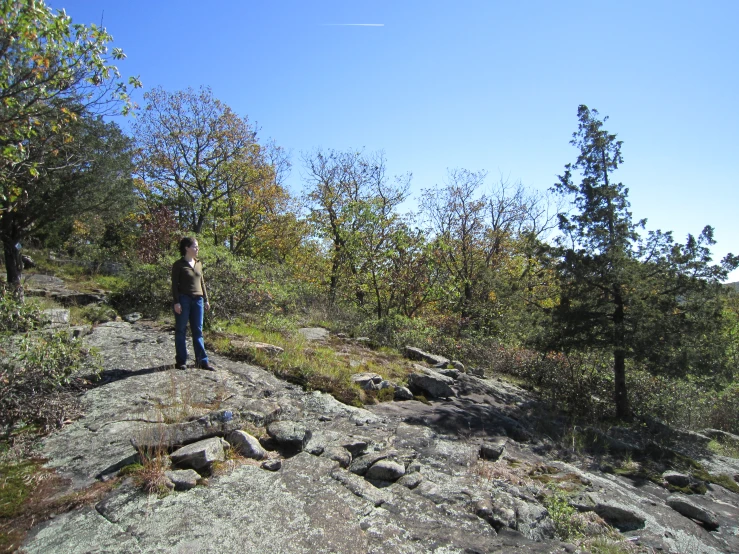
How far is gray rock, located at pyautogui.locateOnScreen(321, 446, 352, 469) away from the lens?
4.16m

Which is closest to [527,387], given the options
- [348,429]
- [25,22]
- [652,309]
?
[652,309]

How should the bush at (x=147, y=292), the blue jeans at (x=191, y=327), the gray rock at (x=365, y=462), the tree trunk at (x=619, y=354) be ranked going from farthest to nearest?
the bush at (x=147, y=292)
the tree trunk at (x=619, y=354)
the blue jeans at (x=191, y=327)
the gray rock at (x=365, y=462)

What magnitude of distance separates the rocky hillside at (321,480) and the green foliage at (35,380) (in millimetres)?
298

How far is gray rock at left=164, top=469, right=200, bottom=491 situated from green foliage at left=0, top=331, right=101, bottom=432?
171cm

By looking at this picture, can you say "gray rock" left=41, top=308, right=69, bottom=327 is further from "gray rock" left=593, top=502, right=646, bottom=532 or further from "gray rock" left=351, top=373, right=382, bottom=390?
"gray rock" left=593, top=502, right=646, bottom=532

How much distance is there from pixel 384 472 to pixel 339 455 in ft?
1.58

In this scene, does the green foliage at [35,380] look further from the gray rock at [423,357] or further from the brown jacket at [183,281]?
the gray rock at [423,357]

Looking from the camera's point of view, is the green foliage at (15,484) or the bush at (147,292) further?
the bush at (147,292)

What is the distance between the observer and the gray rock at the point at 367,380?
700 centimetres

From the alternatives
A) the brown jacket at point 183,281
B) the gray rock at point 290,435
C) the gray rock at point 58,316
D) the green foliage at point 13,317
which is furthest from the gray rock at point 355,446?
the gray rock at point 58,316

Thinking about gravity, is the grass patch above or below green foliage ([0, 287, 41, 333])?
below

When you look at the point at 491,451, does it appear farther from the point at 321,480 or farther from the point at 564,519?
the point at 321,480

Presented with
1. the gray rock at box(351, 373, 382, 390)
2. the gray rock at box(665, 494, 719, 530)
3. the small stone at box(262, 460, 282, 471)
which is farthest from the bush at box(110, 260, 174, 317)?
the gray rock at box(665, 494, 719, 530)

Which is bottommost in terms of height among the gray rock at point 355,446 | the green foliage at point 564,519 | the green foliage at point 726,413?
the green foliage at point 726,413
